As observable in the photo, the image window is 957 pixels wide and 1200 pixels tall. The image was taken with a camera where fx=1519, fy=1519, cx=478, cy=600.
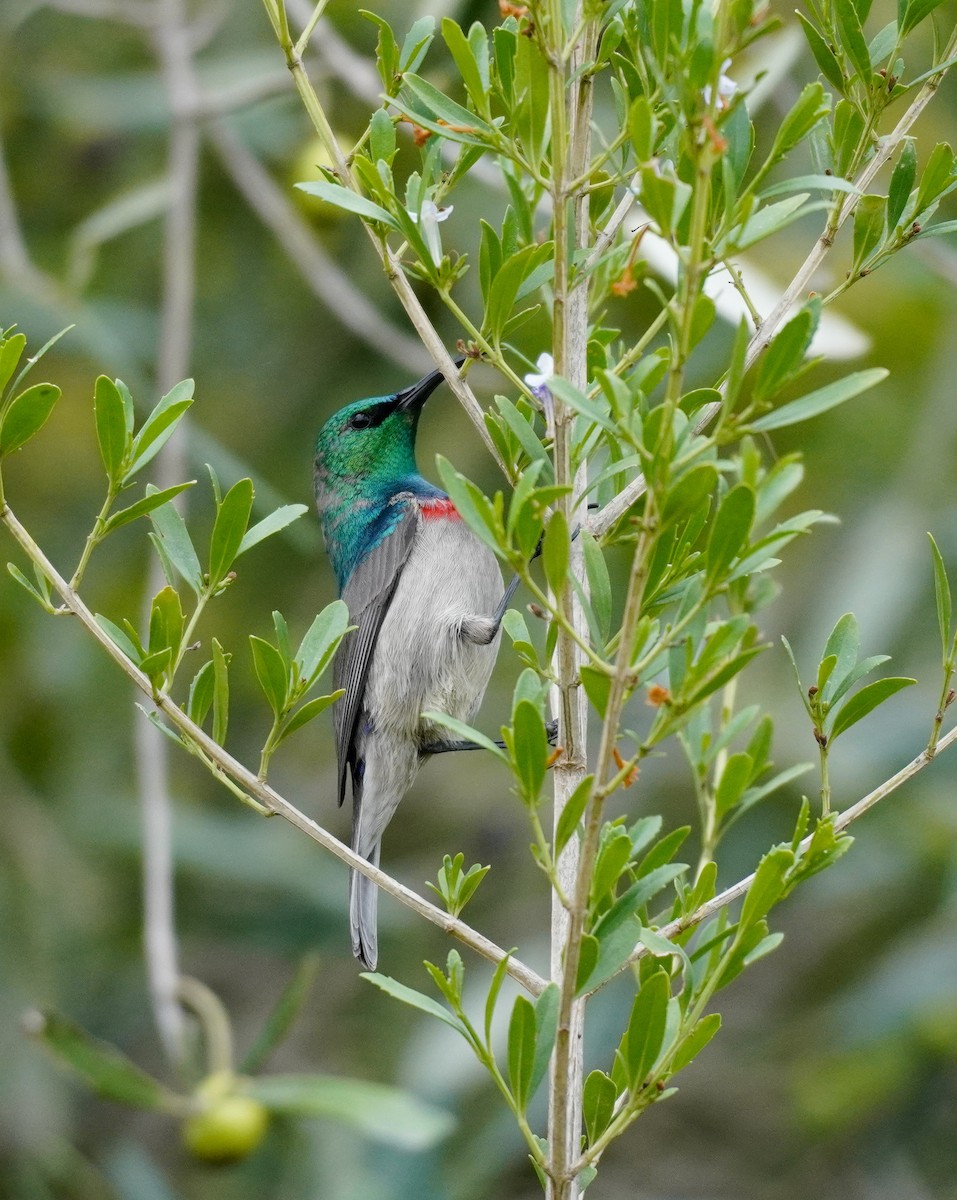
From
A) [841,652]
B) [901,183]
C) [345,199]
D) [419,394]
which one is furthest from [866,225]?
[419,394]

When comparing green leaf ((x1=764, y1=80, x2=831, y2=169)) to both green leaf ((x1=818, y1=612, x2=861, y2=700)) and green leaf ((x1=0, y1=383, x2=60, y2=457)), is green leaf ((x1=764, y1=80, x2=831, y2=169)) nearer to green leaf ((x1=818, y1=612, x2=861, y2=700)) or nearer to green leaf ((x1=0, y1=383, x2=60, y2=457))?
green leaf ((x1=818, y1=612, x2=861, y2=700))

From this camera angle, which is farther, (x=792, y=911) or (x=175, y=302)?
(x=792, y=911)

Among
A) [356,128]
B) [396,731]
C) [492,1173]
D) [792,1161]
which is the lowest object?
[792,1161]

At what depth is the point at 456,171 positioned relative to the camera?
5.81 feet

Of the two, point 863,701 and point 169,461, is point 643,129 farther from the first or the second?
point 169,461

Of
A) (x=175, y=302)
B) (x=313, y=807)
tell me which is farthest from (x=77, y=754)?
(x=175, y=302)

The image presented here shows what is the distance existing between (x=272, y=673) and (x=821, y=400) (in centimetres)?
73

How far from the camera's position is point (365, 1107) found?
301cm

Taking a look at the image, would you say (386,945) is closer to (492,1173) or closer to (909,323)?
(492,1173)

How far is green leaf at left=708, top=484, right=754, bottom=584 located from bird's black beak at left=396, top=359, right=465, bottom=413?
249 centimetres

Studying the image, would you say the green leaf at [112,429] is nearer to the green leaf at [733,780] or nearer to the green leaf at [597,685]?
the green leaf at [597,685]

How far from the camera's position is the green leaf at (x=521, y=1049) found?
5.05 ft

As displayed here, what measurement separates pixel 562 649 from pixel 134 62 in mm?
5495

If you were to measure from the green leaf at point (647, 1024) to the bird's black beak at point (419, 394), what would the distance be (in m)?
2.47
